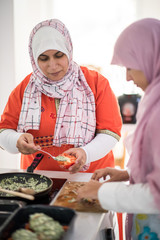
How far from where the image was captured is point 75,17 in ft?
13.2

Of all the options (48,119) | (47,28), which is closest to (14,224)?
(48,119)

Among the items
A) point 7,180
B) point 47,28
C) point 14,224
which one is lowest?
point 7,180

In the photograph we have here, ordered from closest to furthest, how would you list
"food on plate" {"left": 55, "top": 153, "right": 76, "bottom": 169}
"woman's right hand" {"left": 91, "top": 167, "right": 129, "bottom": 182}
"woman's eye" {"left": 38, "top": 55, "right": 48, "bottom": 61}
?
"woman's right hand" {"left": 91, "top": 167, "right": 129, "bottom": 182} < "food on plate" {"left": 55, "top": 153, "right": 76, "bottom": 169} < "woman's eye" {"left": 38, "top": 55, "right": 48, "bottom": 61}

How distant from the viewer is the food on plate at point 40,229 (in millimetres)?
909

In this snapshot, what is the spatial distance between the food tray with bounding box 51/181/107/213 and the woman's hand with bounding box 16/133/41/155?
299mm

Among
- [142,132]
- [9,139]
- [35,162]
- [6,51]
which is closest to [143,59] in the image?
[142,132]

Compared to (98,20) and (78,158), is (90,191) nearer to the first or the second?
(78,158)

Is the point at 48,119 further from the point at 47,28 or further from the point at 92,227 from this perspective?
the point at 92,227

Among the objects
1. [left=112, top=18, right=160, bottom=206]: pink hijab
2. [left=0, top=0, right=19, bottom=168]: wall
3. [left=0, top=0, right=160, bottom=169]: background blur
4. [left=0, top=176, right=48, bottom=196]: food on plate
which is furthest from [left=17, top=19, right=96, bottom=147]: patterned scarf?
[left=0, top=0, right=160, bottom=169]: background blur

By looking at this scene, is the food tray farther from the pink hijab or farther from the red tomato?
the pink hijab

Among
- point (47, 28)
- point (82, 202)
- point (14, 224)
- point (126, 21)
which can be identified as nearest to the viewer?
point (14, 224)

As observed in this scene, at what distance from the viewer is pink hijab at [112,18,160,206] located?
1053 millimetres

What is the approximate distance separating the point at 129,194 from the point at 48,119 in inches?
35.1

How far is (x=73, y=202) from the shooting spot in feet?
4.17
